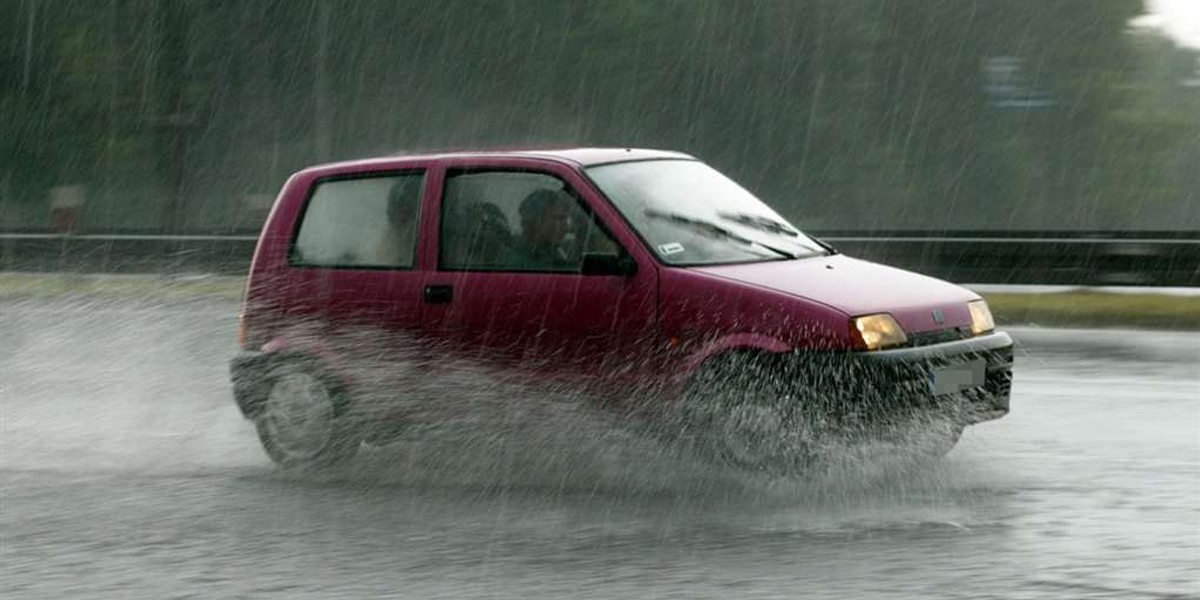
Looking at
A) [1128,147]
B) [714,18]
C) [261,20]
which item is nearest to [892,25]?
[714,18]

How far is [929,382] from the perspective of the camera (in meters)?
7.44

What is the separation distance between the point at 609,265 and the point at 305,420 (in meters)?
1.82

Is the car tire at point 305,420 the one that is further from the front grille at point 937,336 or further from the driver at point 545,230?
the front grille at point 937,336

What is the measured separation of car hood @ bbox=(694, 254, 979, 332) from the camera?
24.4ft

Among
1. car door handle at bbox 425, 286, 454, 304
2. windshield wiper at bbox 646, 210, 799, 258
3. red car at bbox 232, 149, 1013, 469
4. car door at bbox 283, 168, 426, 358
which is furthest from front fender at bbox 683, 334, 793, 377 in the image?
car door at bbox 283, 168, 426, 358

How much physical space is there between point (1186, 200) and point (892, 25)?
505 inches

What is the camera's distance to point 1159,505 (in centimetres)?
703

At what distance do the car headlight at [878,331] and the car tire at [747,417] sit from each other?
1.15 feet

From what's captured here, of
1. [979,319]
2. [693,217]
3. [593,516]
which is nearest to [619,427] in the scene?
[593,516]

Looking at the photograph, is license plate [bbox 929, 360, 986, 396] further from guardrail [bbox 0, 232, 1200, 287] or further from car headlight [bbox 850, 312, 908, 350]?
guardrail [bbox 0, 232, 1200, 287]

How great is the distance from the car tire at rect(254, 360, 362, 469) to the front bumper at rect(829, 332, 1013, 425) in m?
2.52

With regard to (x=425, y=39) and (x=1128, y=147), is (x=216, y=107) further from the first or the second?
(x=1128, y=147)

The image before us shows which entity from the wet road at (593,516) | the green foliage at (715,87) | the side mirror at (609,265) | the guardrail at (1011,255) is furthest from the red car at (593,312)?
the green foliage at (715,87)

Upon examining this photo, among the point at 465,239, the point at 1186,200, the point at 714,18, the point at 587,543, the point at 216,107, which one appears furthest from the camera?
the point at 1186,200
